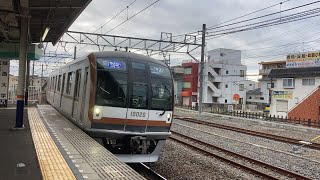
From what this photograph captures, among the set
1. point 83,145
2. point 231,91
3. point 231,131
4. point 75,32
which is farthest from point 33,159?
point 231,91

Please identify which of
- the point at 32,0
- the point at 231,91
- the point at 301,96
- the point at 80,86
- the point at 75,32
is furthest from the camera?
the point at 231,91

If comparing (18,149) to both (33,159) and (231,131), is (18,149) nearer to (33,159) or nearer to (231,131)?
(33,159)

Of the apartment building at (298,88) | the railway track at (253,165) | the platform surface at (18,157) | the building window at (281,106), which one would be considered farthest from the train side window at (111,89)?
the building window at (281,106)

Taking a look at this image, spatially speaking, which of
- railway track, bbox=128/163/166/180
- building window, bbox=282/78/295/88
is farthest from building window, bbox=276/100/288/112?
railway track, bbox=128/163/166/180

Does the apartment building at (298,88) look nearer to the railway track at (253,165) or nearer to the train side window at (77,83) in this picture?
the railway track at (253,165)

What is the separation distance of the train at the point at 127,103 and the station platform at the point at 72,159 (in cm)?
61

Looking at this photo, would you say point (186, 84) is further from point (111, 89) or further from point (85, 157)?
point (85, 157)

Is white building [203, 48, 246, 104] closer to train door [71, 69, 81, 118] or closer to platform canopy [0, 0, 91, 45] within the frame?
platform canopy [0, 0, 91, 45]

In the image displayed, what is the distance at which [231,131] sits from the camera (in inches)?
802

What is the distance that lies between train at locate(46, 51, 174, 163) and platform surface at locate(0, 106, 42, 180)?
1568mm

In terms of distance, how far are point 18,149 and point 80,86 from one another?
2365mm

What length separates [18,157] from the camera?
24.4ft

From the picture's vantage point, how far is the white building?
6278 centimetres

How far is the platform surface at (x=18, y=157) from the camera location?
19.9ft
